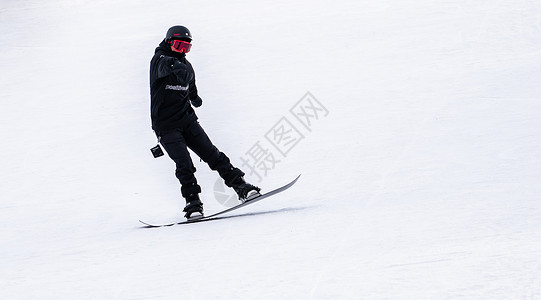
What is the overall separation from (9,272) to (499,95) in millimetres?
6853

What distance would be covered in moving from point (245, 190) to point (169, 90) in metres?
1.09

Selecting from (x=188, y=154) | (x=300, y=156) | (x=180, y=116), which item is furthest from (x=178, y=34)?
(x=300, y=156)

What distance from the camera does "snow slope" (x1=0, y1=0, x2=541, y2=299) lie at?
392 cm

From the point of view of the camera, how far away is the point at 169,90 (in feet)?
18.9

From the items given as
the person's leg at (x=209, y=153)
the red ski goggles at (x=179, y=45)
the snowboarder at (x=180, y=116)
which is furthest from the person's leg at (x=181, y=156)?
the red ski goggles at (x=179, y=45)

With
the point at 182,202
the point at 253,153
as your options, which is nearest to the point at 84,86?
the point at 253,153

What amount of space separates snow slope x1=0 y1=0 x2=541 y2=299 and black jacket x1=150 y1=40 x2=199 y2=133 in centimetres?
95

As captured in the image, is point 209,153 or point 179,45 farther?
point 209,153

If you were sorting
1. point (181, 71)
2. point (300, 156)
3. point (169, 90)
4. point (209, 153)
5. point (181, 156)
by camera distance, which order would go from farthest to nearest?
point (300, 156), point (209, 153), point (181, 156), point (169, 90), point (181, 71)

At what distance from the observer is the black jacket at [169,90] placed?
18.5 ft

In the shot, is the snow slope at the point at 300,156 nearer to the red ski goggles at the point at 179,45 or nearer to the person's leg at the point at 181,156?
the person's leg at the point at 181,156

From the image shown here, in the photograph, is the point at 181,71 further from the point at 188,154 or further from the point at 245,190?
the point at 245,190

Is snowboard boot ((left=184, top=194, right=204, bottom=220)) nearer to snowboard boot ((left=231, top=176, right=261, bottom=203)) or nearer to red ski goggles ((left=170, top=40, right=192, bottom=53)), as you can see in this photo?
snowboard boot ((left=231, top=176, right=261, bottom=203))

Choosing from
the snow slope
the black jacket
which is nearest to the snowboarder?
the black jacket
